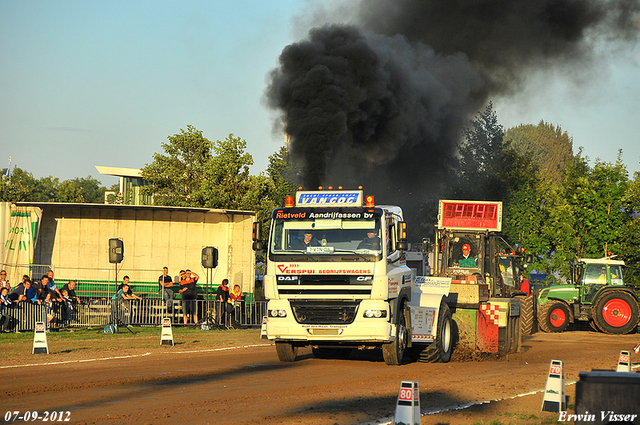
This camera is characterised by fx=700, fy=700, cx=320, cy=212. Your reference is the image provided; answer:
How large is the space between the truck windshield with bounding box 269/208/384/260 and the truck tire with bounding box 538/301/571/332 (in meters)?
14.7

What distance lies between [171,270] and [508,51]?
19.0 metres

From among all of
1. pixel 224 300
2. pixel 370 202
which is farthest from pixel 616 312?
pixel 370 202

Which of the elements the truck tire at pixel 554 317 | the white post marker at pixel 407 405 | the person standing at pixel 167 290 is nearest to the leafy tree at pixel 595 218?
the truck tire at pixel 554 317

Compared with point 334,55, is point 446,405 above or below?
below

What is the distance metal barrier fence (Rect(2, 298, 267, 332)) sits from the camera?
65.1 ft

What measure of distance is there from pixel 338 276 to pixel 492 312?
5093 mm

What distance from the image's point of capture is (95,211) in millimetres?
25672

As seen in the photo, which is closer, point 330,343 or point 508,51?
point 330,343

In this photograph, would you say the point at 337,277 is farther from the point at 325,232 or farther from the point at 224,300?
the point at 224,300

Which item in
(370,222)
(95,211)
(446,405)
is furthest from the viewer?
(95,211)

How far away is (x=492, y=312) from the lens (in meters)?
15.7

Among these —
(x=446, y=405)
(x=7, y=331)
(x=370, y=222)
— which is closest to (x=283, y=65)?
(x=7, y=331)

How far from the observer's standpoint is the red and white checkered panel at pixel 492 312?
1562cm

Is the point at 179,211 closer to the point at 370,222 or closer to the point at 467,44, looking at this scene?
the point at 370,222
